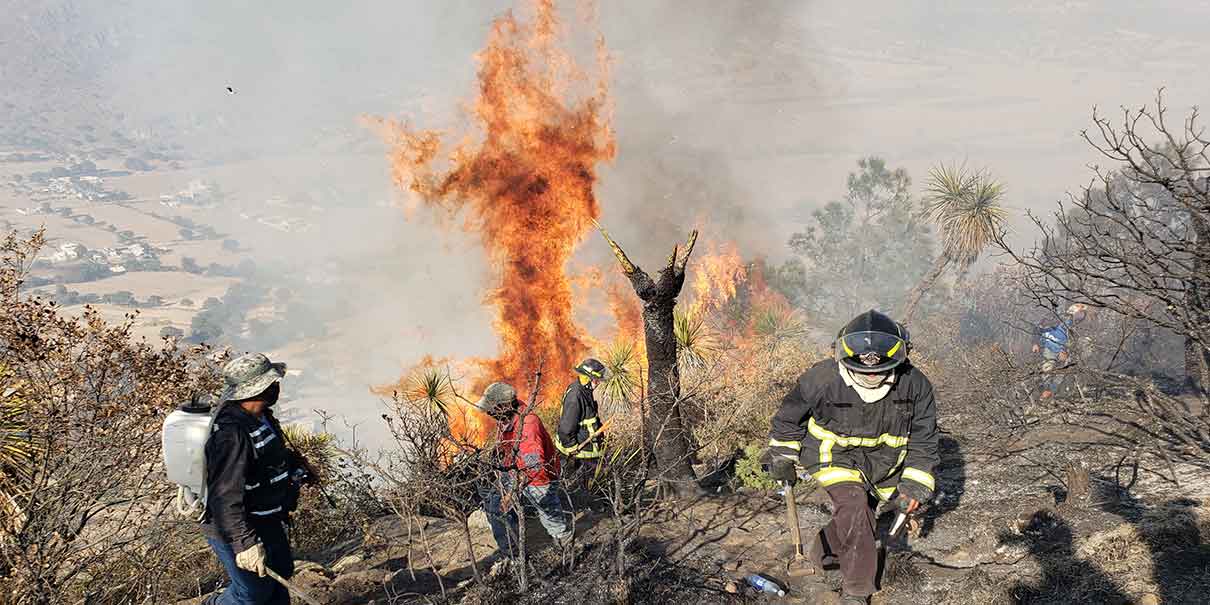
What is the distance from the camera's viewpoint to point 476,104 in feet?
56.7

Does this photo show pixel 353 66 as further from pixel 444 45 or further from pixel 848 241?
pixel 848 241

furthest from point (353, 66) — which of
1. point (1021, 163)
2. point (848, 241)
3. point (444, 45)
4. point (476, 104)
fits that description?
point (476, 104)

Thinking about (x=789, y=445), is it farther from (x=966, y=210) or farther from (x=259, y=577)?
(x=966, y=210)

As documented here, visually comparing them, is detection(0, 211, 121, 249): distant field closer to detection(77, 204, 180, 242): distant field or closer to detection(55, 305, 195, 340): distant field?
detection(77, 204, 180, 242): distant field

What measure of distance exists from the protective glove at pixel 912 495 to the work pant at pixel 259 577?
3.95 meters

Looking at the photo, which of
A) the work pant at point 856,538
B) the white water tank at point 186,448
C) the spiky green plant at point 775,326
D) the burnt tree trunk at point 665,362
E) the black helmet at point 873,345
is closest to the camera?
the white water tank at point 186,448

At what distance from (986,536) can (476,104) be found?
15.0 m

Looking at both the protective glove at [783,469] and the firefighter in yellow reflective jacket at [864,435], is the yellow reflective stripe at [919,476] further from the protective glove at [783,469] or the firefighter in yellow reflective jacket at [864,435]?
the protective glove at [783,469]

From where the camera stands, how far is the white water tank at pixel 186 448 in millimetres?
3889

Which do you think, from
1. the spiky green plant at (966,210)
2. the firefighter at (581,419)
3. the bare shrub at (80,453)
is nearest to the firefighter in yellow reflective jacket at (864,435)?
the firefighter at (581,419)

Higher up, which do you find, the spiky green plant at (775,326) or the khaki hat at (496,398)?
the spiky green plant at (775,326)

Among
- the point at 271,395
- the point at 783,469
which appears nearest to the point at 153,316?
the point at 271,395

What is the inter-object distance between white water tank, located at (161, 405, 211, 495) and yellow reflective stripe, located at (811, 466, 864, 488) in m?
3.73

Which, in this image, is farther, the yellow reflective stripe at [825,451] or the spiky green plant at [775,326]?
the spiky green plant at [775,326]
